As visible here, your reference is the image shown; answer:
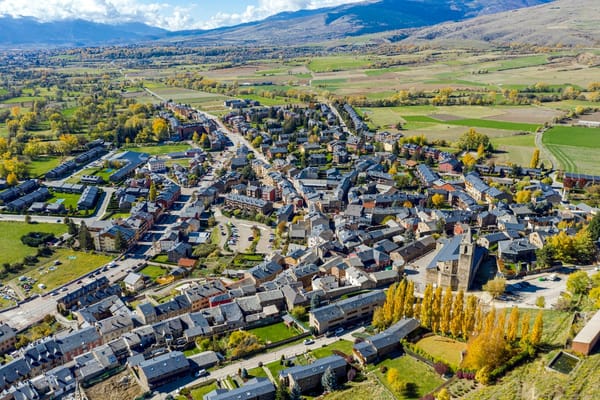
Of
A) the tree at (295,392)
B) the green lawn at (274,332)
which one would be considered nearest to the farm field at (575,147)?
the green lawn at (274,332)

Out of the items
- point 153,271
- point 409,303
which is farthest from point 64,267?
point 409,303

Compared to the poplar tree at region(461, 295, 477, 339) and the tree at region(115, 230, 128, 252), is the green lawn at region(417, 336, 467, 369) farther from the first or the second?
the tree at region(115, 230, 128, 252)

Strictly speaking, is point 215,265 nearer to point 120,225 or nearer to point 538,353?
point 120,225

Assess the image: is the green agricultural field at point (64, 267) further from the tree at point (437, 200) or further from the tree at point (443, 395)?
the tree at point (437, 200)

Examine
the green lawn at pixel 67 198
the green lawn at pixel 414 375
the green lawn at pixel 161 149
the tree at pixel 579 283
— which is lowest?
the green lawn at pixel 414 375

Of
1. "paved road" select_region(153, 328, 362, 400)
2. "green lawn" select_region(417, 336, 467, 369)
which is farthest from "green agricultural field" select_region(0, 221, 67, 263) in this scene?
"green lawn" select_region(417, 336, 467, 369)

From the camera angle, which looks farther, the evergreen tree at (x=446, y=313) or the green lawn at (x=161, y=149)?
the green lawn at (x=161, y=149)
